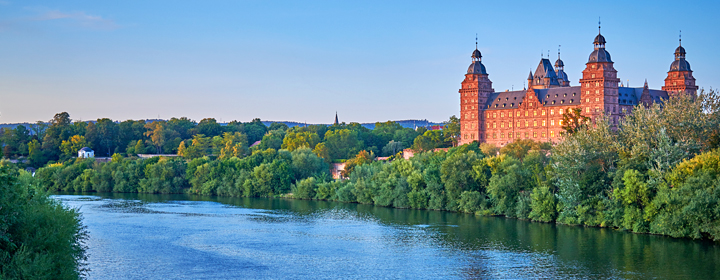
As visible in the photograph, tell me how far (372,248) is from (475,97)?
5523cm

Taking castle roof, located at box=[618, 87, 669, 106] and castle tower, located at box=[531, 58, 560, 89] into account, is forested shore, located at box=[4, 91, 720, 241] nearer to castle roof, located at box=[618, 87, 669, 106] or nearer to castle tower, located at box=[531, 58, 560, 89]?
castle roof, located at box=[618, 87, 669, 106]

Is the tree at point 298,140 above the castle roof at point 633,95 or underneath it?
underneath

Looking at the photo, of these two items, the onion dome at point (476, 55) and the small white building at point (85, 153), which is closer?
the onion dome at point (476, 55)

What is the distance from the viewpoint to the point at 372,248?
120 feet

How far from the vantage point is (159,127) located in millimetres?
112688

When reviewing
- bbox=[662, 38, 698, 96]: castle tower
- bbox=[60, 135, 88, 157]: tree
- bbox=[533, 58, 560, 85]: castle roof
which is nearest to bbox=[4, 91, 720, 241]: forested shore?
bbox=[662, 38, 698, 96]: castle tower

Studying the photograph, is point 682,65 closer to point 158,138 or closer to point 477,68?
point 477,68

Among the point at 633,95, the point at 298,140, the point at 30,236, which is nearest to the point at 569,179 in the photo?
the point at 30,236

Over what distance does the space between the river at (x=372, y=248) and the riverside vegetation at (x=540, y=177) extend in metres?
1.44

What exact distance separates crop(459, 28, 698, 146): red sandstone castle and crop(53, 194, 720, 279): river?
34169mm

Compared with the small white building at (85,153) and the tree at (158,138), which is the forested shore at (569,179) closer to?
the small white building at (85,153)

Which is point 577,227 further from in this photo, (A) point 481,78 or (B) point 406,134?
(B) point 406,134

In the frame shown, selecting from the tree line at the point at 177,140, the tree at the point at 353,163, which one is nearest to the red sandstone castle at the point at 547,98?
the tree line at the point at 177,140

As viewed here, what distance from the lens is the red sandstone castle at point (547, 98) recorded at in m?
76.7
